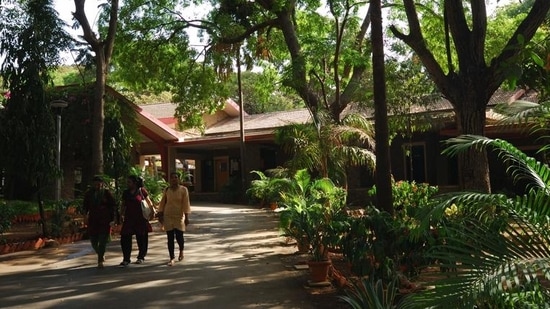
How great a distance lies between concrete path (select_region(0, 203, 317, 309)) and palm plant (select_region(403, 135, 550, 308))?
9.35 ft

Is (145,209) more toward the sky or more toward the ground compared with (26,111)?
more toward the ground

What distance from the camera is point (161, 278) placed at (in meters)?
7.42

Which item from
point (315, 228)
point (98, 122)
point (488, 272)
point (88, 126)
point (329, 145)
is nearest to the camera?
point (488, 272)

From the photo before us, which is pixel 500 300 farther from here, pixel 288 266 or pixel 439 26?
pixel 439 26

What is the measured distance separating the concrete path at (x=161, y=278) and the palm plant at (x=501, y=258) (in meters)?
2.85

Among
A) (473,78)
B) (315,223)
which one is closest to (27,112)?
(315,223)

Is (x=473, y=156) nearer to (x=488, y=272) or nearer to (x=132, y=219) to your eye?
(x=132, y=219)

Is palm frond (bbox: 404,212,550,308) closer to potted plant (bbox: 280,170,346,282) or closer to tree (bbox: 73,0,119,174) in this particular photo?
potted plant (bbox: 280,170,346,282)

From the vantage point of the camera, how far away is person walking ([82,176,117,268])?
827 cm

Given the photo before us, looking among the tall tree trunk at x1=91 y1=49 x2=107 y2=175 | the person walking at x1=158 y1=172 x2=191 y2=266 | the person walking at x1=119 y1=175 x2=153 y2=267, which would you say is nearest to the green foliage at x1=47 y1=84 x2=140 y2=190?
the tall tree trunk at x1=91 y1=49 x2=107 y2=175

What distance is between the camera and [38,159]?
11.3 m

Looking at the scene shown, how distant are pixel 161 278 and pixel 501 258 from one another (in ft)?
17.8

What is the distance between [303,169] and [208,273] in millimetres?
4277

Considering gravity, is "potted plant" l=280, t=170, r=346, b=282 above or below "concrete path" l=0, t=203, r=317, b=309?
above
